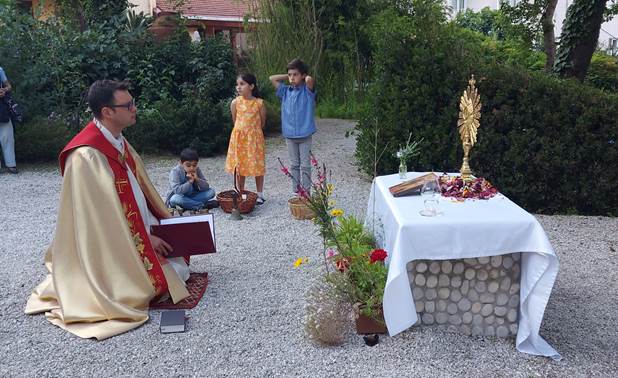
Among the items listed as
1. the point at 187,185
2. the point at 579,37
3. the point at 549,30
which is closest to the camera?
the point at 187,185

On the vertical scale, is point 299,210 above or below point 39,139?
below

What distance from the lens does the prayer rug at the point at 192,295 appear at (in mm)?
4180

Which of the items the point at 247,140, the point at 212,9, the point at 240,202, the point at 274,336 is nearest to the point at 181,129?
the point at 247,140

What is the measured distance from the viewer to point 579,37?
28.0 ft

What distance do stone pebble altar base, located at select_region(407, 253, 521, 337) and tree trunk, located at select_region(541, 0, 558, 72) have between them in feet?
22.0

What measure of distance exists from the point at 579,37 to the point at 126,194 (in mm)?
7344

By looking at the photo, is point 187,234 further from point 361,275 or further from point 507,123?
point 507,123

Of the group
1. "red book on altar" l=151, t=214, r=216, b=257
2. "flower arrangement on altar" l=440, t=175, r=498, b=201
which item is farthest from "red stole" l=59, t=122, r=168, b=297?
"flower arrangement on altar" l=440, t=175, r=498, b=201

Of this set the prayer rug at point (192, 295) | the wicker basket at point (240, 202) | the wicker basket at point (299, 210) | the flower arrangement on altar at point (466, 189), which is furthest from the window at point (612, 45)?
the prayer rug at point (192, 295)

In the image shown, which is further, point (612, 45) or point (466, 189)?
point (612, 45)

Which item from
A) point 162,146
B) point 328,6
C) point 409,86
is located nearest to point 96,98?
point 409,86

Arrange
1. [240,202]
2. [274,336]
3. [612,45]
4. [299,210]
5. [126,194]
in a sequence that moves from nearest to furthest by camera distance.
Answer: [274,336]
[126,194]
[299,210]
[240,202]
[612,45]

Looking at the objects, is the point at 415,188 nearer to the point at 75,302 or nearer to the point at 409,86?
the point at 75,302

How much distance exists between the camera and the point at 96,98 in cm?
398
